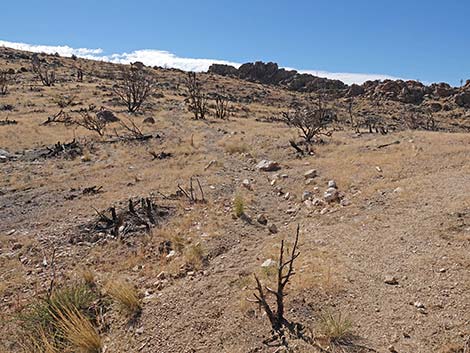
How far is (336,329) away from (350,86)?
60746mm

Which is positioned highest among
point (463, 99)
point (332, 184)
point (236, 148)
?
point (463, 99)

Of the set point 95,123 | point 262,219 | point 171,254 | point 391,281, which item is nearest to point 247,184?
point 262,219

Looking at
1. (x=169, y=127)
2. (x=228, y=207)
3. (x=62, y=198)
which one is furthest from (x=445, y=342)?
(x=169, y=127)

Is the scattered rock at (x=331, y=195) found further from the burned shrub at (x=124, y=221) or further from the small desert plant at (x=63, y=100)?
the small desert plant at (x=63, y=100)

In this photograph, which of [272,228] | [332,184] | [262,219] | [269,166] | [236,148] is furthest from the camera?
[236,148]

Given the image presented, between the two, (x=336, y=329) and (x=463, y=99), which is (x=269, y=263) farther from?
(x=463, y=99)

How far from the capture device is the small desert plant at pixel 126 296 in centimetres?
486

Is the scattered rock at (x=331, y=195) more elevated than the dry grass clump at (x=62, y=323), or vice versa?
the scattered rock at (x=331, y=195)

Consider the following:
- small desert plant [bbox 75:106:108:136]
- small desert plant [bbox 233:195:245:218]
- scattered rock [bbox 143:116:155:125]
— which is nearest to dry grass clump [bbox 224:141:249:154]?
small desert plant [bbox 233:195:245:218]

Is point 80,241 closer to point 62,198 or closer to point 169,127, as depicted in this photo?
point 62,198

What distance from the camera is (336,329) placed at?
3785mm

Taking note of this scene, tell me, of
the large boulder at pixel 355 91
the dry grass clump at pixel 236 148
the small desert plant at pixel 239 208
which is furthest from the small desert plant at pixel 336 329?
the large boulder at pixel 355 91

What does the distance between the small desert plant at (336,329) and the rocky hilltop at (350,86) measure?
42.3 metres

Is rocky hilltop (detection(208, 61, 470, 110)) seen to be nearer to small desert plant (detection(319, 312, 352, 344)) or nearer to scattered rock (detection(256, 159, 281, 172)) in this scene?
scattered rock (detection(256, 159, 281, 172))
